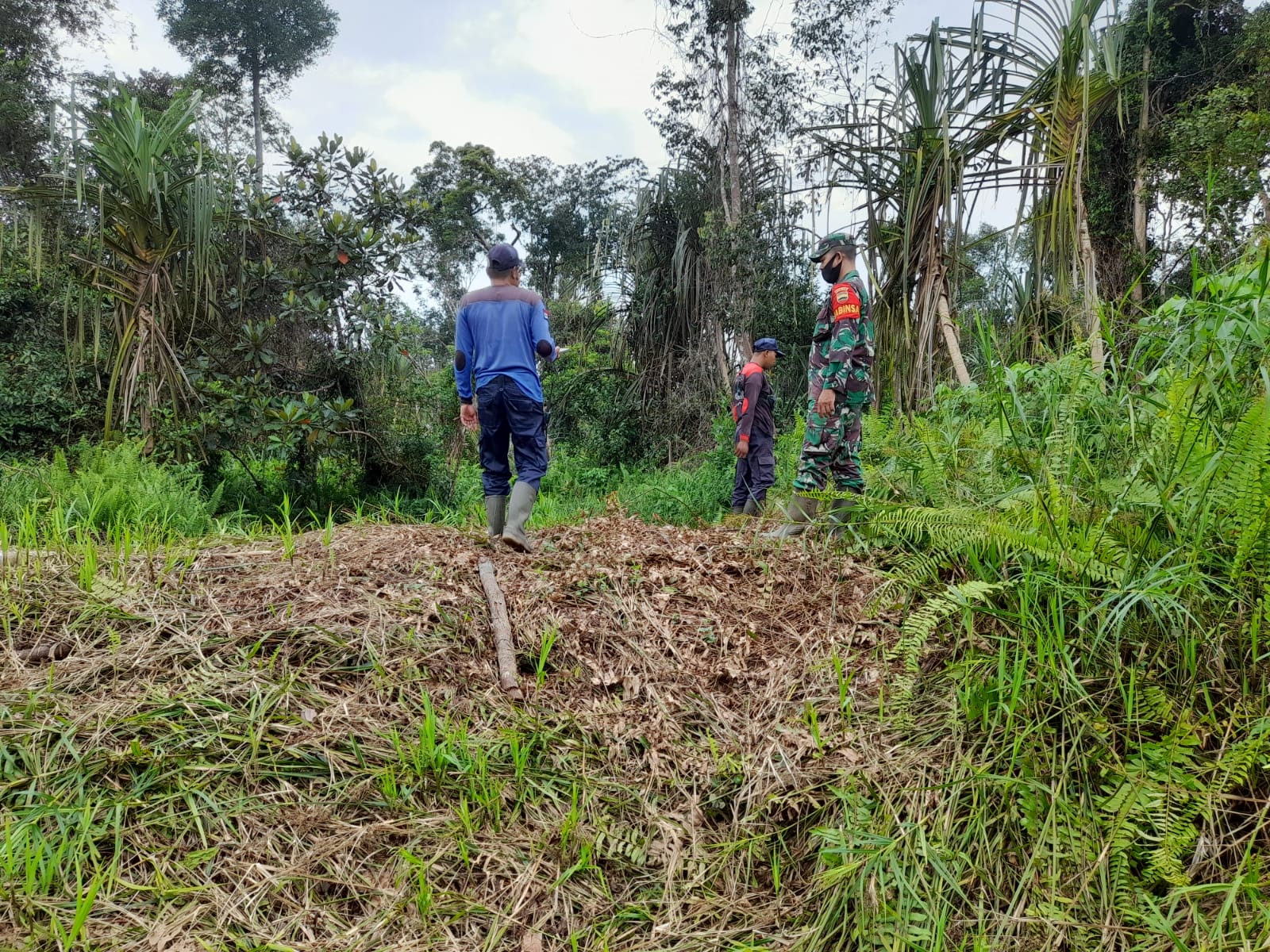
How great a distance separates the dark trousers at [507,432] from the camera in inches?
160

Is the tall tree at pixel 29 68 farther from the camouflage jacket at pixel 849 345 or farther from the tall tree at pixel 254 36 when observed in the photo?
the camouflage jacket at pixel 849 345

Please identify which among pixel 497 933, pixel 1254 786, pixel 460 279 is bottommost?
pixel 497 933

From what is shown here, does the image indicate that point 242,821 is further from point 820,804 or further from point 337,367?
point 337,367

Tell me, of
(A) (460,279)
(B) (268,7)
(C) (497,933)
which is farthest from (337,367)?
(B) (268,7)

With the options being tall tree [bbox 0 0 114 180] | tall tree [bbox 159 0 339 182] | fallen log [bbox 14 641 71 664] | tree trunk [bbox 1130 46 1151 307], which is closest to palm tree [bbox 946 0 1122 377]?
fallen log [bbox 14 641 71 664]

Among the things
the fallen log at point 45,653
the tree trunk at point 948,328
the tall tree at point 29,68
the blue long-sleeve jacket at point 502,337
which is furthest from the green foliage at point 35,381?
the tree trunk at point 948,328

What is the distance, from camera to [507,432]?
13.9 ft

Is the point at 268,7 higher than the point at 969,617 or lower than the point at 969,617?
higher

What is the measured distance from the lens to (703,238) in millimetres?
10164

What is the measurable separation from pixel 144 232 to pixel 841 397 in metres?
6.23

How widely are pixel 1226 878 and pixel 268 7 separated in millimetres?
32719

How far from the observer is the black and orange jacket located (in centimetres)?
613

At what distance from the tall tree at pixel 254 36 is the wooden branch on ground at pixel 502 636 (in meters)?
27.5

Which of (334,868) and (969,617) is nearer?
(334,868)
